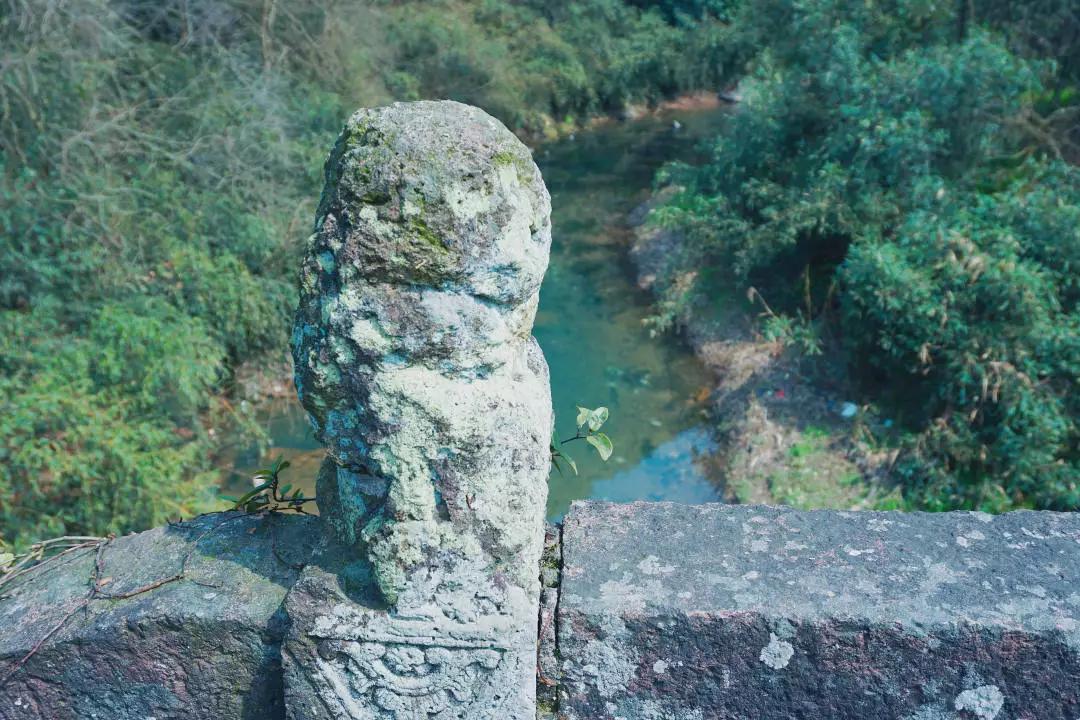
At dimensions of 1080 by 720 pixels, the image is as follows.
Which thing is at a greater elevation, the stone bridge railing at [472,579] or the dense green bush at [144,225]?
the stone bridge railing at [472,579]

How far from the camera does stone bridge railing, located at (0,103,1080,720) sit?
4.84 ft

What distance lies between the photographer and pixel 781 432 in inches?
246

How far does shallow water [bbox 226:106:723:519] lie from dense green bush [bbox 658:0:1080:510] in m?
0.63

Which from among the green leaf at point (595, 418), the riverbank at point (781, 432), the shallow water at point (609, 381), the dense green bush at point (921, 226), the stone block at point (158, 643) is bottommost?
the shallow water at point (609, 381)

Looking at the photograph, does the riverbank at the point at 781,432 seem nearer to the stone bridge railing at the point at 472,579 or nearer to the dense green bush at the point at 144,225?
the dense green bush at the point at 144,225

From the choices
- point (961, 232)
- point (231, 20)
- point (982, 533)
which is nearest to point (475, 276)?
point (982, 533)

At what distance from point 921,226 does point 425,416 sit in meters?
5.17

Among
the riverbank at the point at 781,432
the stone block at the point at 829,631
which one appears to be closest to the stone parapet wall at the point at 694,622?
the stone block at the point at 829,631

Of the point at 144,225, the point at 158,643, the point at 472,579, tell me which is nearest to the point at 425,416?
the point at 472,579

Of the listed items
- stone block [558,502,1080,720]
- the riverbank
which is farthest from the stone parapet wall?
the riverbank

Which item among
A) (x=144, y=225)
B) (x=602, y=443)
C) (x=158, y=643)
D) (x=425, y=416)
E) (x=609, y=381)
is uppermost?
(x=425, y=416)

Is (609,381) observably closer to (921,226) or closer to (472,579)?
(921,226)

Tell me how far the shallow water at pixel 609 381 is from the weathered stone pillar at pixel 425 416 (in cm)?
234

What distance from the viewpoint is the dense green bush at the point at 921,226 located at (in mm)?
5141
